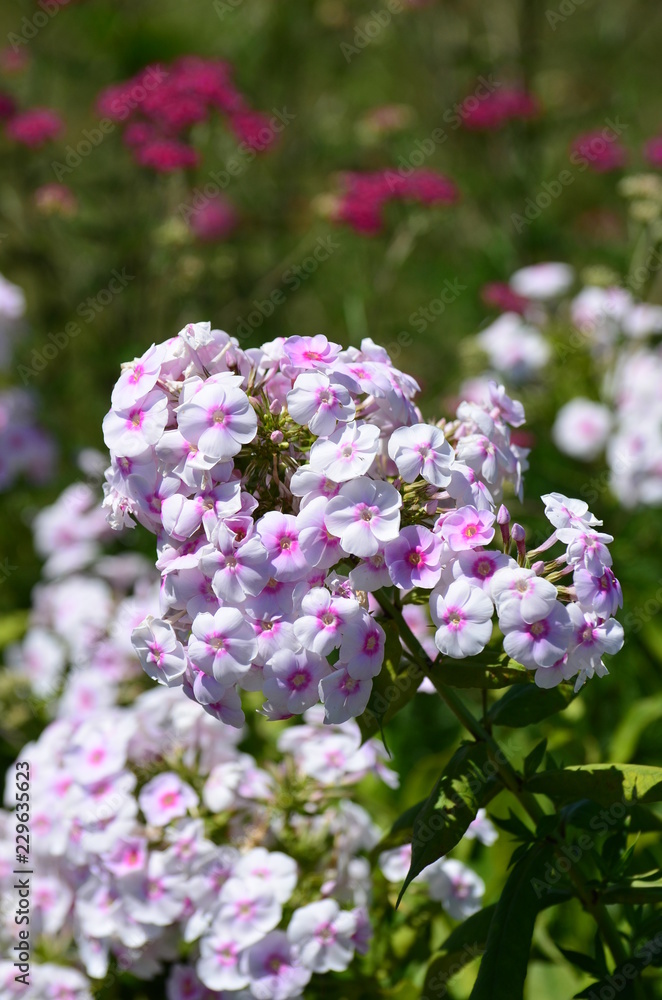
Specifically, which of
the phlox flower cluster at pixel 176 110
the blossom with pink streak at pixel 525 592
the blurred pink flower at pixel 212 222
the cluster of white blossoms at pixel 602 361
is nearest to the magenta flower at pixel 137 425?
the blossom with pink streak at pixel 525 592

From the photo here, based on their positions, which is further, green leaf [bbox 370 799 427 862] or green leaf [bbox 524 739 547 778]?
green leaf [bbox 370 799 427 862]

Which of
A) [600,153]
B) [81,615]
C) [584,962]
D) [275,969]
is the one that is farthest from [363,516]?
[600,153]

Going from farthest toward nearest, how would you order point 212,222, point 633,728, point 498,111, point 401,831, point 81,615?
1. point 498,111
2. point 212,222
3. point 81,615
4. point 633,728
5. point 401,831

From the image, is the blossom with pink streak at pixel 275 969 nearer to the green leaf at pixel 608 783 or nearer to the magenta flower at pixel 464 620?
the green leaf at pixel 608 783

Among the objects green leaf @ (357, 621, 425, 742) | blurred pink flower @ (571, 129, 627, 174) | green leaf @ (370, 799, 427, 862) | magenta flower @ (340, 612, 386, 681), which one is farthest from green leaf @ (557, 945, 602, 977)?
blurred pink flower @ (571, 129, 627, 174)

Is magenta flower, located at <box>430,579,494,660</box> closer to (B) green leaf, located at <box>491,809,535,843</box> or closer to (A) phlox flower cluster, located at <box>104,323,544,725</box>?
(A) phlox flower cluster, located at <box>104,323,544,725</box>

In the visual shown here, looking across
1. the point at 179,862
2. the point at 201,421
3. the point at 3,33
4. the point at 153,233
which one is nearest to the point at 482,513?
the point at 201,421

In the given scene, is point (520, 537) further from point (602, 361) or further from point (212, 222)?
point (212, 222)
